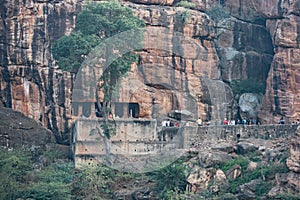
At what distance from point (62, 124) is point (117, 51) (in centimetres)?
487

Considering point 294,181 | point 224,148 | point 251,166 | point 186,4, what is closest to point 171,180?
point 224,148

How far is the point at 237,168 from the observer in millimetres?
41469

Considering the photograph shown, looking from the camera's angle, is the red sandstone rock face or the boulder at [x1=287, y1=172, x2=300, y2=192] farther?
the red sandstone rock face

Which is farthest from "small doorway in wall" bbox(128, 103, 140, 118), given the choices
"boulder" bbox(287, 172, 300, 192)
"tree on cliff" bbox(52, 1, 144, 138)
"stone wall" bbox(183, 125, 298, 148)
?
"boulder" bbox(287, 172, 300, 192)

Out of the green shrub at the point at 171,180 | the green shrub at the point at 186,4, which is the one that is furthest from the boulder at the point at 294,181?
the green shrub at the point at 186,4

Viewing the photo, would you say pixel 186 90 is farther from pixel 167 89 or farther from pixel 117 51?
pixel 117 51

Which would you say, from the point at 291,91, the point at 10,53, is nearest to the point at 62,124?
the point at 10,53

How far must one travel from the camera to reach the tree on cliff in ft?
156

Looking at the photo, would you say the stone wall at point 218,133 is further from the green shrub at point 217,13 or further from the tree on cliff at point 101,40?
the green shrub at point 217,13

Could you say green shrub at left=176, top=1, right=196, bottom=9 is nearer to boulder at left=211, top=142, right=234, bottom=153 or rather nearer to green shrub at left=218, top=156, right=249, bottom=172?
boulder at left=211, top=142, right=234, bottom=153

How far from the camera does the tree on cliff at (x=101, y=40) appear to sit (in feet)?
156

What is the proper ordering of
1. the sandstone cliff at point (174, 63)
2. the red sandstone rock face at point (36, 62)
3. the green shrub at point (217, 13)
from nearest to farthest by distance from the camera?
the sandstone cliff at point (174, 63), the red sandstone rock face at point (36, 62), the green shrub at point (217, 13)

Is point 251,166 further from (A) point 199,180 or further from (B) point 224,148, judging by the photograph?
(B) point 224,148

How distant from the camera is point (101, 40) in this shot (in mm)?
48062
